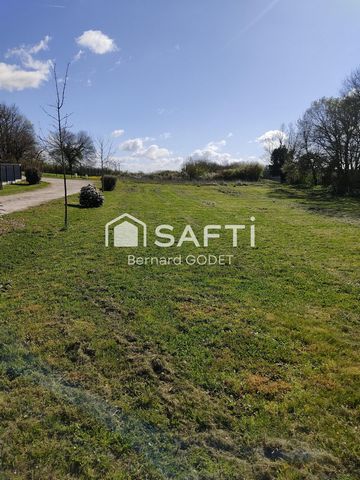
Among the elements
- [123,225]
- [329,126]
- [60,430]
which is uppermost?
[329,126]

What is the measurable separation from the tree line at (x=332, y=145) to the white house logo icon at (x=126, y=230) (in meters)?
23.2

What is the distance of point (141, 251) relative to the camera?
28.3 feet

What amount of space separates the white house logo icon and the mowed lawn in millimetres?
2328

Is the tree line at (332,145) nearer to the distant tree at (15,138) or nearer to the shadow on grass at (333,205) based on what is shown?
the shadow on grass at (333,205)

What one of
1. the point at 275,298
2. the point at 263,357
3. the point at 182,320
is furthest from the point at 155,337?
the point at 275,298

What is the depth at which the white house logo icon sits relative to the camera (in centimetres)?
953

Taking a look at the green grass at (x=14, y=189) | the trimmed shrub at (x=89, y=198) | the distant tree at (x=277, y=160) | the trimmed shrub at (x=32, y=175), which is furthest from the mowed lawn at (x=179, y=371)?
the distant tree at (x=277, y=160)

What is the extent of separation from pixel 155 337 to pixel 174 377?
0.83 m

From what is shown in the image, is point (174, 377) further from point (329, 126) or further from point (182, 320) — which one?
point (329, 126)

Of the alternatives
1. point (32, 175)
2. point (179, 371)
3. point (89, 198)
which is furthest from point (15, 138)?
point (179, 371)

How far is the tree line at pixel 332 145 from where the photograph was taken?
98.0ft

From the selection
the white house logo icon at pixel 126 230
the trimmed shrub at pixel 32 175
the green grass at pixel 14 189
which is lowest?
the white house logo icon at pixel 126 230

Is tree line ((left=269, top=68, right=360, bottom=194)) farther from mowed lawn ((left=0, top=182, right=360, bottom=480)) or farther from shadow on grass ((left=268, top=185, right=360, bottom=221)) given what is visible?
mowed lawn ((left=0, top=182, right=360, bottom=480))

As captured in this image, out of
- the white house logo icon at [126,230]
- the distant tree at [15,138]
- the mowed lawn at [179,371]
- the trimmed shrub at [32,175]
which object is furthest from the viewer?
the distant tree at [15,138]
